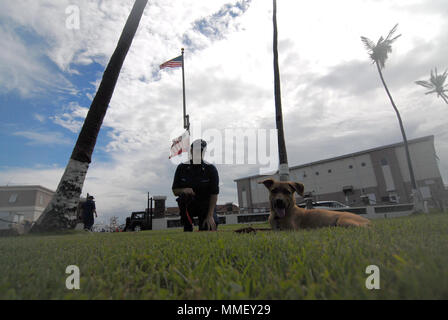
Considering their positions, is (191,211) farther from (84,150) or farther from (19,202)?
(19,202)

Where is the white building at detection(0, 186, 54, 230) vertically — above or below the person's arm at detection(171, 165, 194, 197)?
above

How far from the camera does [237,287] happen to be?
1067 mm

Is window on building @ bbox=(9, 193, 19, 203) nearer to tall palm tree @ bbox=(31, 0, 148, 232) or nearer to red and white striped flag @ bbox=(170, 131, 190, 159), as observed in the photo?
red and white striped flag @ bbox=(170, 131, 190, 159)

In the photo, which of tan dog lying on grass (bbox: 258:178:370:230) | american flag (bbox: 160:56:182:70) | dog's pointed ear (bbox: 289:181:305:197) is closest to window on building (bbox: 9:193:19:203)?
american flag (bbox: 160:56:182:70)

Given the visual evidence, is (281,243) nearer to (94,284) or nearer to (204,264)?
(204,264)

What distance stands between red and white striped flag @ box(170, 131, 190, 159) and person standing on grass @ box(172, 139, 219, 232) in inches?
438

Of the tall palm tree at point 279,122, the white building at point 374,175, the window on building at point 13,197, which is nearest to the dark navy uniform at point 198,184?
the tall palm tree at point 279,122

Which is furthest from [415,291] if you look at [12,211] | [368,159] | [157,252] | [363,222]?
[12,211]

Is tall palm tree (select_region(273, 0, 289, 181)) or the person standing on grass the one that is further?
tall palm tree (select_region(273, 0, 289, 181))

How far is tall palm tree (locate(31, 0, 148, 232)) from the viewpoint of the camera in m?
6.67

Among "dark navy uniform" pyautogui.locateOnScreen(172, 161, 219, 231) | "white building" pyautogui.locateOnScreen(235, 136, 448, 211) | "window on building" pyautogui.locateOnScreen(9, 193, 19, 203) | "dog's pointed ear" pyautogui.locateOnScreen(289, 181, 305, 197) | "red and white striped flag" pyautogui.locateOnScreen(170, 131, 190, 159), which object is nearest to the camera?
"dog's pointed ear" pyautogui.locateOnScreen(289, 181, 305, 197)

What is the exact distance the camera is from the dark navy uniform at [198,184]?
5727mm

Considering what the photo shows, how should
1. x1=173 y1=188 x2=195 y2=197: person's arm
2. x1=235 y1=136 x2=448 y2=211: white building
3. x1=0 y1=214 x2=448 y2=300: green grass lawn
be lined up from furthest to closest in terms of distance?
1. x1=235 y1=136 x2=448 y2=211: white building
2. x1=173 y1=188 x2=195 y2=197: person's arm
3. x1=0 y1=214 x2=448 y2=300: green grass lawn
